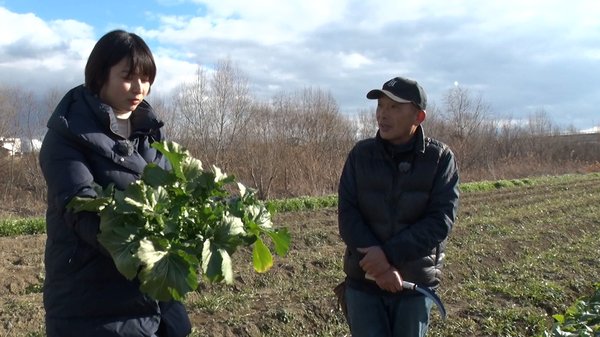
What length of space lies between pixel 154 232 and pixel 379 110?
1.58 m

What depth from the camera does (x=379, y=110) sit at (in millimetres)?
3365

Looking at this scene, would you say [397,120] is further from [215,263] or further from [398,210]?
[215,263]

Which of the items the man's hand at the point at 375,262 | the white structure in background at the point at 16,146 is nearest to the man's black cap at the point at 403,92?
the man's hand at the point at 375,262

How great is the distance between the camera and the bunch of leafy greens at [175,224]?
6.98 feet

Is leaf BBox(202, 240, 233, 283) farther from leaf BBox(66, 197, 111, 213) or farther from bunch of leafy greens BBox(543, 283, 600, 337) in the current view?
bunch of leafy greens BBox(543, 283, 600, 337)

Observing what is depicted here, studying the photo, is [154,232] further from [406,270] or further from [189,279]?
[406,270]

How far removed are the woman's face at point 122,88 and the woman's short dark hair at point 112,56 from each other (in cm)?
2

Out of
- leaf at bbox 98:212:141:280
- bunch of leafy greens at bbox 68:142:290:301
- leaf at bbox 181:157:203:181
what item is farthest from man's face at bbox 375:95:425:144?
leaf at bbox 98:212:141:280

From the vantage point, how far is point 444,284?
24.8ft

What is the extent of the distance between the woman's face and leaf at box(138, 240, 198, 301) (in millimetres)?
645

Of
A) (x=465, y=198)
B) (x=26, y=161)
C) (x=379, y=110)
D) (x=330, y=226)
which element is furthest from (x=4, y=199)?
(x=379, y=110)

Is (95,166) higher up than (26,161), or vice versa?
(95,166)

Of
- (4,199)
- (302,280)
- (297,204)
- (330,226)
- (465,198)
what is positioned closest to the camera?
(302,280)

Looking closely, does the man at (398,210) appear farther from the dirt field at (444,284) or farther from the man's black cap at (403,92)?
the dirt field at (444,284)
